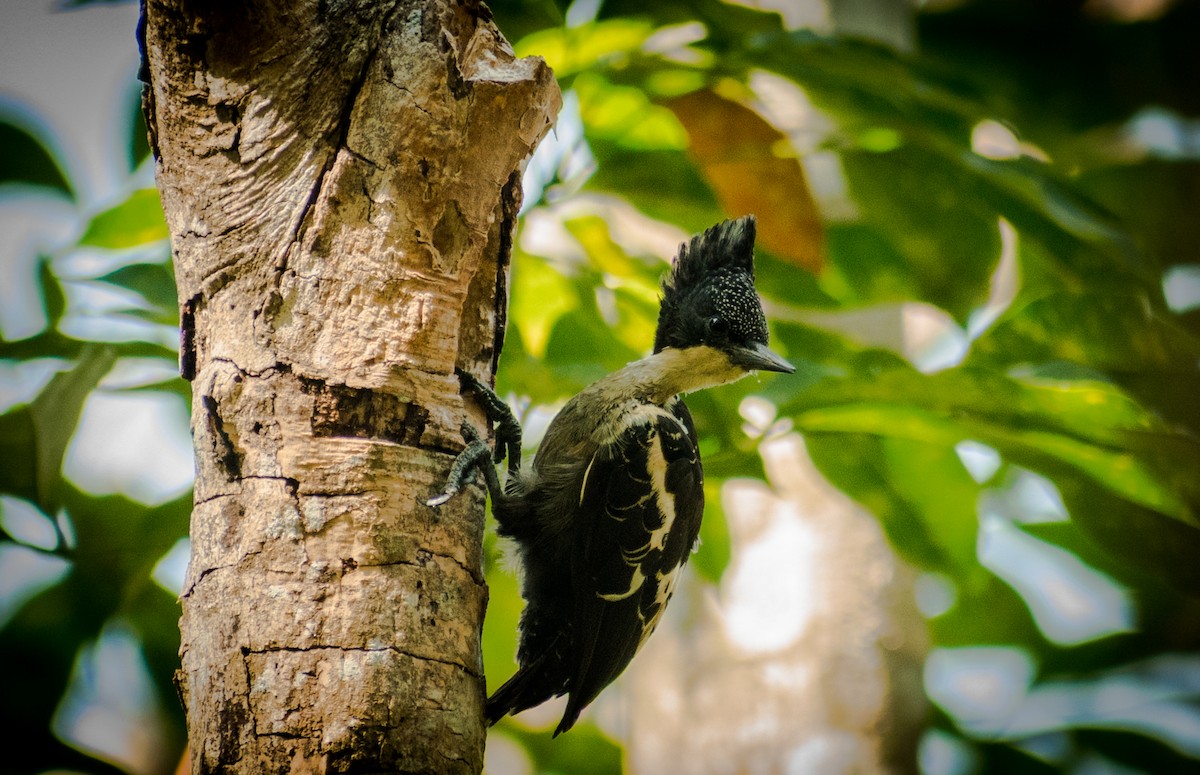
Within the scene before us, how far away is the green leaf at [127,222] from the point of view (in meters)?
2.33

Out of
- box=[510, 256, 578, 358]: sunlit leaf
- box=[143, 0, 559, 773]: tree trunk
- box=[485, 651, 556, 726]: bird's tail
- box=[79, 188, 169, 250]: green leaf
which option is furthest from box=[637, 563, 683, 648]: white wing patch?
box=[79, 188, 169, 250]: green leaf

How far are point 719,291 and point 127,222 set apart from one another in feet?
4.83

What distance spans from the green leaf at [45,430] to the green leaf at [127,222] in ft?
1.09

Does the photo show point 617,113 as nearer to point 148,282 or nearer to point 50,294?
point 148,282

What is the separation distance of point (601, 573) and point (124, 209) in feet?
4.78

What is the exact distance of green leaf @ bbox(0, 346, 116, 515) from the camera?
214cm

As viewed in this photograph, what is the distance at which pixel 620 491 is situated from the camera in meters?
2.29

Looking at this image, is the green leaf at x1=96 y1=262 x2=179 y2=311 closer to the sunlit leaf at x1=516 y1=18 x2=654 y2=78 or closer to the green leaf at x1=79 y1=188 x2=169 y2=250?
the green leaf at x1=79 y1=188 x2=169 y2=250

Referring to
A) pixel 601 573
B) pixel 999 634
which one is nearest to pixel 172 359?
pixel 601 573

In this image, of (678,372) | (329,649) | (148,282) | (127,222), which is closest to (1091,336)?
(678,372)

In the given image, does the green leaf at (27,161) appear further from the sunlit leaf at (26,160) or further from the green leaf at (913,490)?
the green leaf at (913,490)

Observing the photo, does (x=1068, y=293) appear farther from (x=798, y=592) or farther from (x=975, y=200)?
(x=798, y=592)

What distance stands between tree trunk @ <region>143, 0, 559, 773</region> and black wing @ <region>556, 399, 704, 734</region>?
2.11 ft

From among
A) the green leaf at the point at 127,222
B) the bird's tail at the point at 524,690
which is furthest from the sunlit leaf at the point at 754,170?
the green leaf at the point at 127,222
